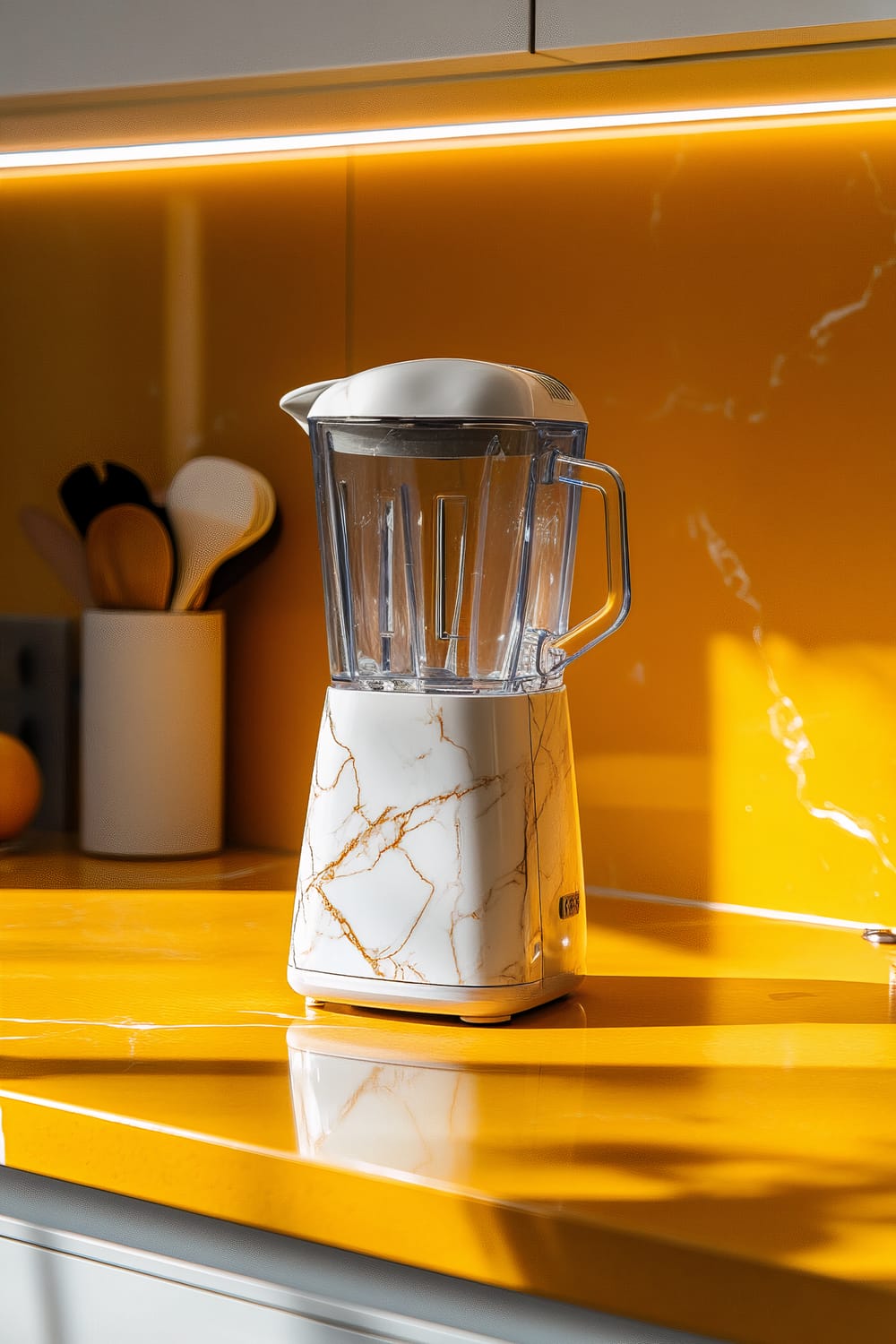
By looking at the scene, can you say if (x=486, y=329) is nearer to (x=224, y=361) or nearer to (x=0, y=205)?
(x=224, y=361)

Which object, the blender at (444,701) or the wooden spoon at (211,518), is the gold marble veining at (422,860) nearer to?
the blender at (444,701)

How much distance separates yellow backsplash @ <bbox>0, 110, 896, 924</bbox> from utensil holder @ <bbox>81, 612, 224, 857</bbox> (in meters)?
0.10

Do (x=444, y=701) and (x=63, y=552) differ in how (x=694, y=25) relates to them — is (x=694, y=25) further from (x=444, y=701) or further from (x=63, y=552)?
(x=63, y=552)

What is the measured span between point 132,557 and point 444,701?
0.63 metres

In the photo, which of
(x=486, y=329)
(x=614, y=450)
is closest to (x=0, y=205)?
(x=486, y=329)

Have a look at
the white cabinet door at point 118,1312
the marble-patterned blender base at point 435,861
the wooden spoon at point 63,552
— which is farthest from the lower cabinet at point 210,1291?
the wooden spoon at point 63,552

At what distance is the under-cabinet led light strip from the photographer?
1261 millimetres

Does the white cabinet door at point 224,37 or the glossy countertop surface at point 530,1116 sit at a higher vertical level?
the white cabinet door at point 224,37

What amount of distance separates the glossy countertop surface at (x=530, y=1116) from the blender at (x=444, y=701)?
45 mm

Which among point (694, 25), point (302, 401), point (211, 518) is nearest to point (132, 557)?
point (211, 518)

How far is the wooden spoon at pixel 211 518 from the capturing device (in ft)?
5.02

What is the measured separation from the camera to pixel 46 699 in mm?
1706

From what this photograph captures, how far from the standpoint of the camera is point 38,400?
1.72 m

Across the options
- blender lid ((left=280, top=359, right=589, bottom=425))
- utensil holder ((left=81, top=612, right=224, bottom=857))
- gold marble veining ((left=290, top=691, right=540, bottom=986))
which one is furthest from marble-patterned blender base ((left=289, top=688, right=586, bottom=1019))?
utensil holder ((left=81, top=612, right=224, bottom=857))
